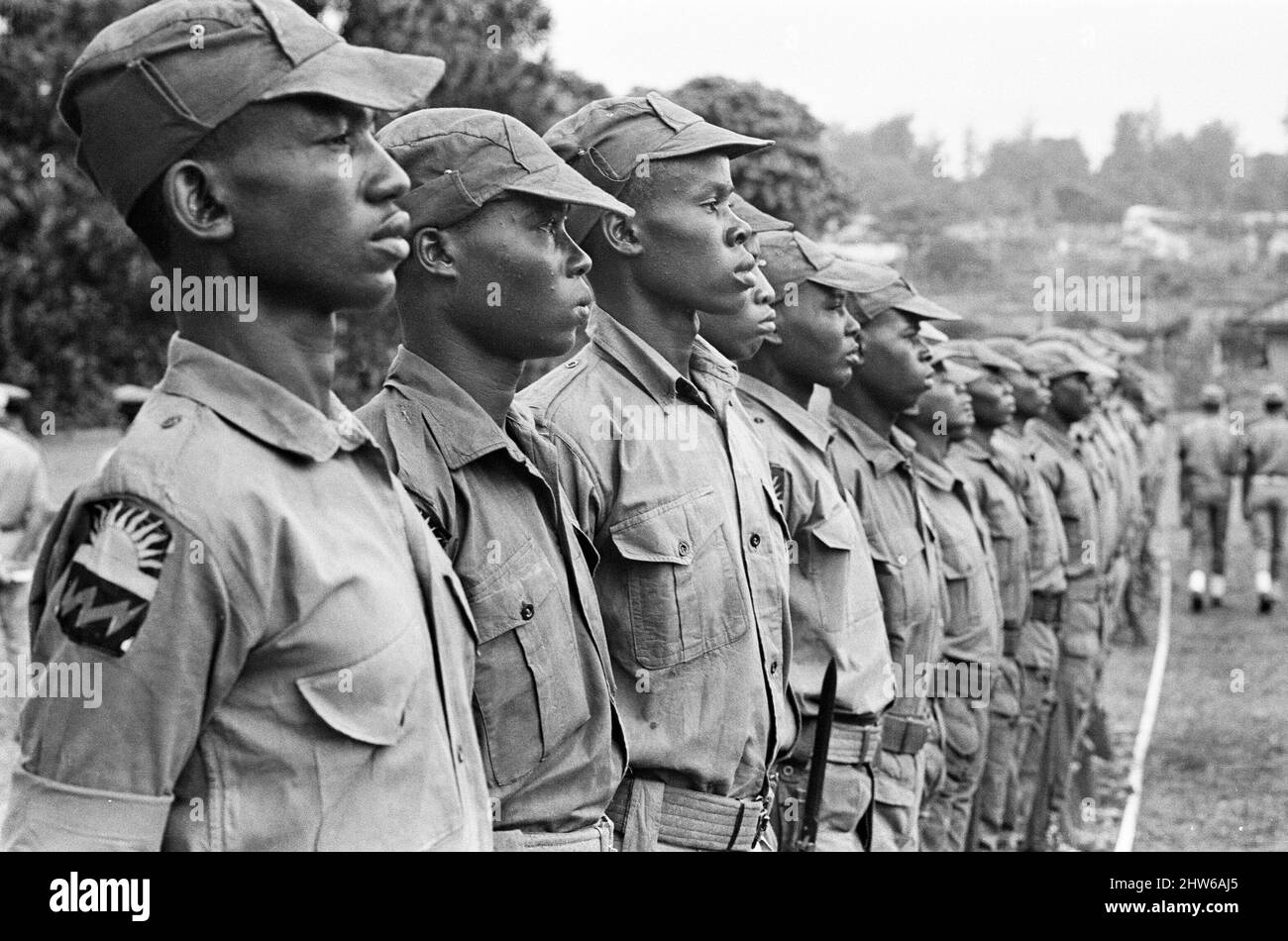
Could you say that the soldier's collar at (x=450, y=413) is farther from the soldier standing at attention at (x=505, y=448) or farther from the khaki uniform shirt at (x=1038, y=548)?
the khaki uniform shirt at (x=1038, y=548)

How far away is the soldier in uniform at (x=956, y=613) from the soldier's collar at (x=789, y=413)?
1875 mm

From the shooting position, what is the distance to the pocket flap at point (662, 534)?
14.3ft

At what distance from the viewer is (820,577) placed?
568cm

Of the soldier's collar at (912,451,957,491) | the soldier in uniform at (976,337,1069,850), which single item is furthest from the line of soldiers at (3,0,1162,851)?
the soldier in uniform at (976,337,1069,850)

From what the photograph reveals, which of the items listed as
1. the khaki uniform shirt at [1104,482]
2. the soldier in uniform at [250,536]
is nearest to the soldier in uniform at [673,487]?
the soldier in uniform at [250,536]

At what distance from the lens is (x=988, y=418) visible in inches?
393

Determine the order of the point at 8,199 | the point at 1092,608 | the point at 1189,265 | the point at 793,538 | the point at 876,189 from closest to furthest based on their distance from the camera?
1. the point at 793,538
2. the point at 1092,608
3. the point at 8,199
4. the point at 1189,265
5. the point at 876,189

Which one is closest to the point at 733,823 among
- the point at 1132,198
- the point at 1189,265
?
the point at 1189,265

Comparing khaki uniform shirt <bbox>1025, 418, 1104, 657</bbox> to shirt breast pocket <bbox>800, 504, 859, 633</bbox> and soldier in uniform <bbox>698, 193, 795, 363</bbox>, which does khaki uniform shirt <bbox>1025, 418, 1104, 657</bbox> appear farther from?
soldier in uniform <bbox>698, 193, 795, 363</bbox>

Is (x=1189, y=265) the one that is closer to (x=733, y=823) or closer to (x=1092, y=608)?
(x=1092, y=608)

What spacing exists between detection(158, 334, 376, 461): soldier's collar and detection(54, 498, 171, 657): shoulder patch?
0.78 feet

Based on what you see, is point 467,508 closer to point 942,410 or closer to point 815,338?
point 815,338

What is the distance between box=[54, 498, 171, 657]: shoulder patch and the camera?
2393 millimetres

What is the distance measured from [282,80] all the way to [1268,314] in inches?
1309
